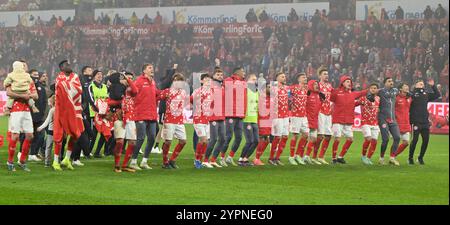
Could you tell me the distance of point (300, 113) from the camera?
19766mm

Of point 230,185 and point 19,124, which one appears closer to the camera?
point 230,185

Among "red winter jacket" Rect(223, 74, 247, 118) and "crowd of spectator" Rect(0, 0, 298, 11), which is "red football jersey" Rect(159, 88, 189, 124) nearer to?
"red winter jacket" Rect(223, 74, 247, 118)

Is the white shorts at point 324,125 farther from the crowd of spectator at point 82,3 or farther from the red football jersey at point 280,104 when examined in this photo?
the crowd of spectator at point 82,3

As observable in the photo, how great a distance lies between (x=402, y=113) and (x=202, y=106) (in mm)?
4587

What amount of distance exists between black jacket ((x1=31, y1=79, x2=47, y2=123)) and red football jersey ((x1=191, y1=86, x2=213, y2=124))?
3.30m

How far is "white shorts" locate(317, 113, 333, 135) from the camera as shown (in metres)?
20.1

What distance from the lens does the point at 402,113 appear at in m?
20.3

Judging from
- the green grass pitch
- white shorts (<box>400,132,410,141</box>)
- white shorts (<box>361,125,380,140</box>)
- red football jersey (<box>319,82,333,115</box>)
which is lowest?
the green grass pitch

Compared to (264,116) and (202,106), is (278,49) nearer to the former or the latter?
(264,116)

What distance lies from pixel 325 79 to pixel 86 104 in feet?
16.4

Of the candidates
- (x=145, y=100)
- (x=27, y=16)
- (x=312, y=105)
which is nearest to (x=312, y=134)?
(x=312, y=105)

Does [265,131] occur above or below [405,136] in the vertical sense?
above

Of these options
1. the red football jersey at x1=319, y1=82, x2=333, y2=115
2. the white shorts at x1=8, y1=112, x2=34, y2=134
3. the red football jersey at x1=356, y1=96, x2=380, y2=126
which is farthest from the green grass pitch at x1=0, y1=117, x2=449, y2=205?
the red football jersey at x1=319, y1=82, x2=333, y2=115
